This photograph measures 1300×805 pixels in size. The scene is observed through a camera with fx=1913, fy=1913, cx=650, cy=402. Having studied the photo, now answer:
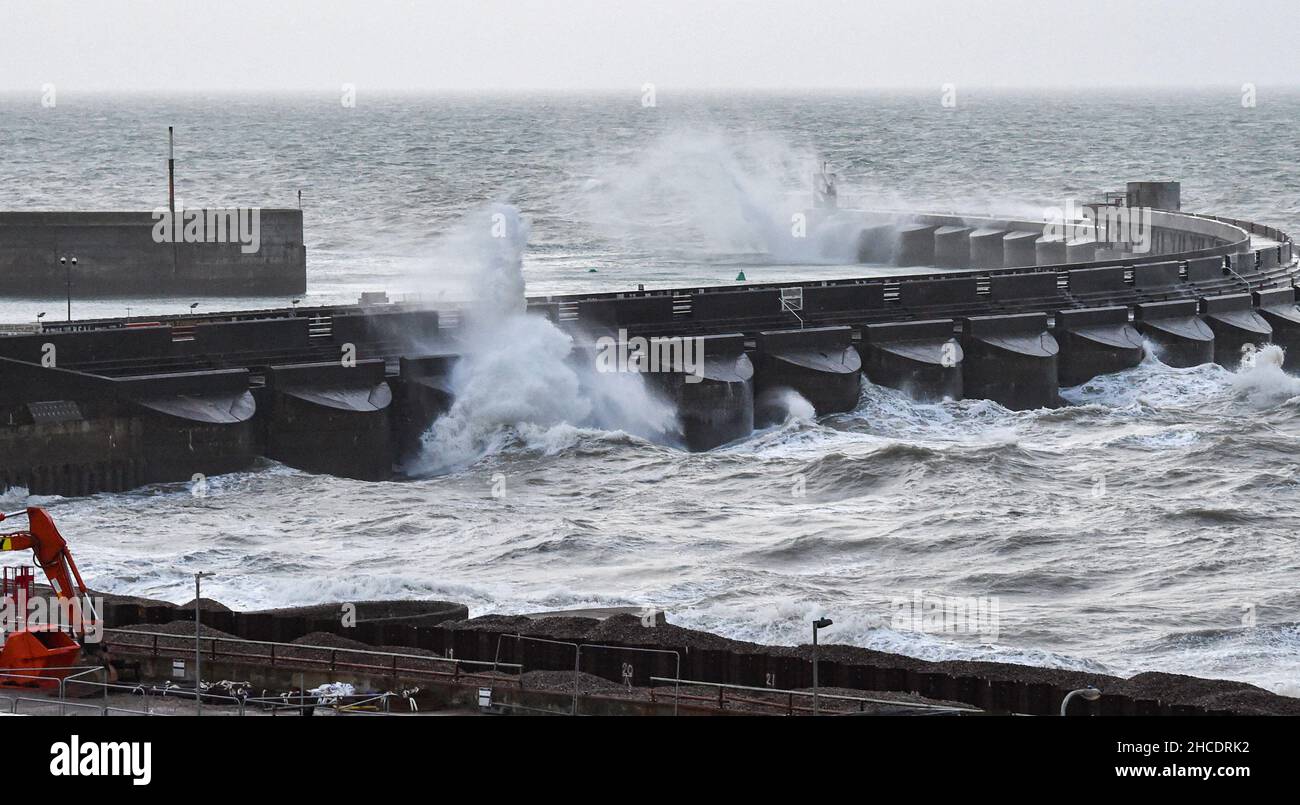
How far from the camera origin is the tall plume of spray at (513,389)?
4284cm

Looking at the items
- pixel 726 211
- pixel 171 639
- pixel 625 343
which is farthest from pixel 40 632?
pixel 726 211

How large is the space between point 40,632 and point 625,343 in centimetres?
2406

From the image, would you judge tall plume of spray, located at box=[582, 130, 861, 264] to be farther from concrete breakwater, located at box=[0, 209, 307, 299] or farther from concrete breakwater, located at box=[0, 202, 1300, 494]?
concrete breakwater, located at box=[0, 209, 307, 299]

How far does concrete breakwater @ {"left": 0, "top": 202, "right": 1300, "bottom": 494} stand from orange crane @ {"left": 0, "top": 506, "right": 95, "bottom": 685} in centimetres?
1286

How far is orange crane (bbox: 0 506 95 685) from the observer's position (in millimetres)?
21344

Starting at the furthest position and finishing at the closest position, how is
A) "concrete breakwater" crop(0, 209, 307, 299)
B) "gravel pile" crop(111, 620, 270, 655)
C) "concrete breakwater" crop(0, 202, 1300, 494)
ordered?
"concrete breakwater" crop(0, 209, 307, 299) < "concrete breakwater" crop(0, 202, 1300, 494) < "gravel pile" crop(111, 620, 270, 655)

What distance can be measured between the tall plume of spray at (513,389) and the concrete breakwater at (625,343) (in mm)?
371

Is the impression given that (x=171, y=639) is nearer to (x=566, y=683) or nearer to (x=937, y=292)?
(x=566, y=683)

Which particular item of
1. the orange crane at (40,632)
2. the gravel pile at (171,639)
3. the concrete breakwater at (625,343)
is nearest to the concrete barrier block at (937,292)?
the concrete breakwater at (625,343)

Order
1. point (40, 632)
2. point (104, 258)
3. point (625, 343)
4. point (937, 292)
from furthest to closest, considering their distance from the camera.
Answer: point (104, 258), point (937, 292), point (625, 343), point (40, 632)

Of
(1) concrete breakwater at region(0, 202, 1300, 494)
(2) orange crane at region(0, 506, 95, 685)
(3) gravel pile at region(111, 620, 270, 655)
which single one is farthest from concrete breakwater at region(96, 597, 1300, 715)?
(1) concrete breakwater at region(0, 202, 1300, 494)

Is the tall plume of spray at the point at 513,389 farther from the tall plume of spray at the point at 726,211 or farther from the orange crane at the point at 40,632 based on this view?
the tall plume of spray at the point at 726,211

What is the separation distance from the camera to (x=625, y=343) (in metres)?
45.0
